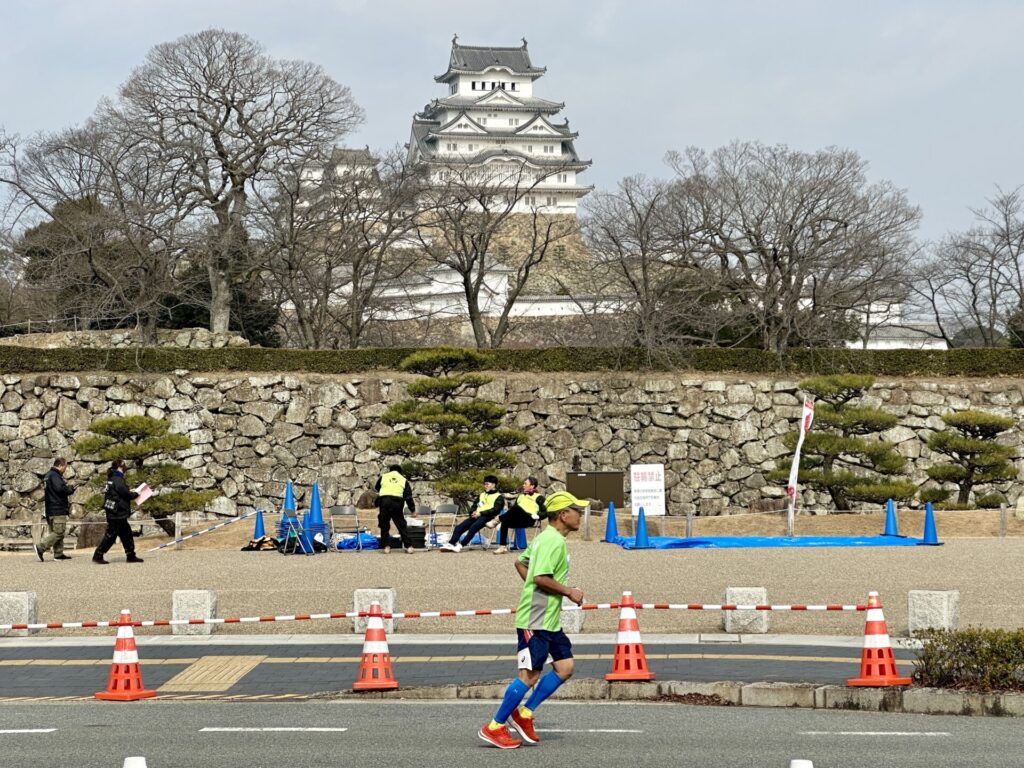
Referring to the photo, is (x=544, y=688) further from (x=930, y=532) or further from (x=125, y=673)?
(x=930, y=532)

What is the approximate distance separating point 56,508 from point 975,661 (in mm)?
17790

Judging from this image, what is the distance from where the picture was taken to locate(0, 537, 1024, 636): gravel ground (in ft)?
57.2

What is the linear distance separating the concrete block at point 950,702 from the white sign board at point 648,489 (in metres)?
18.6

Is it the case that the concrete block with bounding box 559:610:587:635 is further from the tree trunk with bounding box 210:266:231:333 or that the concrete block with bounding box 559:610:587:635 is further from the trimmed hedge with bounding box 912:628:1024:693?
the tree trunk with bounding box 210:266:231:333

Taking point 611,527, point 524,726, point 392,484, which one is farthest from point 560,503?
point 611,527

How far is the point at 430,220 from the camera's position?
4988cm

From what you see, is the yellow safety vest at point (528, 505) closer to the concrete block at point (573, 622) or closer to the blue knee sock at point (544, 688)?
the concrete block at point (573, 622)

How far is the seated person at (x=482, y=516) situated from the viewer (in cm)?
2547

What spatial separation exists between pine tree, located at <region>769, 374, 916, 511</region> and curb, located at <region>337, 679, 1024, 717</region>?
2169cm

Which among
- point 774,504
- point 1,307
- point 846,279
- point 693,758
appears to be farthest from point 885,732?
point 1,307

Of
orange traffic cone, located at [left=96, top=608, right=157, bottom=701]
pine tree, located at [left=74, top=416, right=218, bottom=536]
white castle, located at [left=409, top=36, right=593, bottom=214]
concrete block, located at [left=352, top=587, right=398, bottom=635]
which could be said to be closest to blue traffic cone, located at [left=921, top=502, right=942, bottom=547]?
concrete block, located at [left=352, top=587, right=398, bottom=635]

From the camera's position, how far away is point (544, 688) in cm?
999

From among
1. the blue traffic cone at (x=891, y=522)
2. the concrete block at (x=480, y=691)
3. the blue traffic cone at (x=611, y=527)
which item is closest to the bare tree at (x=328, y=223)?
the blue traffic cone at (x=611, y=527)

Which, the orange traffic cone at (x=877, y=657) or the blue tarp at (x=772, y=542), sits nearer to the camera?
the orange traffic cone at (x=877, y=657)
